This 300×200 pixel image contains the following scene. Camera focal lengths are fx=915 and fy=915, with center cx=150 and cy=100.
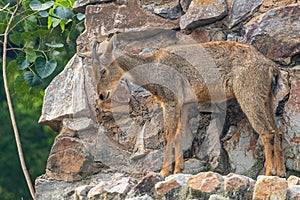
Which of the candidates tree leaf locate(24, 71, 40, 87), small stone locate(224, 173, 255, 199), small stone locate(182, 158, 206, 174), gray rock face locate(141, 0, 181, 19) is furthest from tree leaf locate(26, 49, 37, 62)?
small stone locate(224, 173, 255, 199)

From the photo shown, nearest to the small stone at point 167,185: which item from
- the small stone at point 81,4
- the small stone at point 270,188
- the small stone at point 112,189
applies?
the small stone at point 112,189

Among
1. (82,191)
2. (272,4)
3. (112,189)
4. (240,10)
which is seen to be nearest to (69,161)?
(82,191)

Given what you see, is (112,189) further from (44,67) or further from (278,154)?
(44,67)

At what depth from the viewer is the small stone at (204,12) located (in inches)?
322

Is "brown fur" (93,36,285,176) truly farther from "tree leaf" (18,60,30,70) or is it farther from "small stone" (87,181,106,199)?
"tree leaf" (18,60,30,70)

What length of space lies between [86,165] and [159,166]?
0.68 meters

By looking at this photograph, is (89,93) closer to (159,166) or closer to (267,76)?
(159,166)

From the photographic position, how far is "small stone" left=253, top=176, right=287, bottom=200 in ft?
21.3

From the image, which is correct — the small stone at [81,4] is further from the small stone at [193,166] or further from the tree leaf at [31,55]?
the small stone at [193,166]

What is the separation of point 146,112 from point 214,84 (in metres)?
0.79

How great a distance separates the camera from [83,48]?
880cm

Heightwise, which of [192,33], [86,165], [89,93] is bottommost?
[86,165]

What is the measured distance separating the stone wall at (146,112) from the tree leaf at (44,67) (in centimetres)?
51

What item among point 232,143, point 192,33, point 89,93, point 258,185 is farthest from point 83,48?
point 258,185
